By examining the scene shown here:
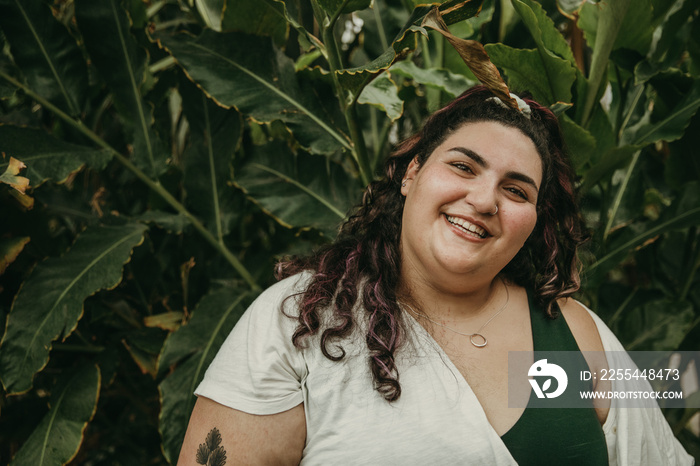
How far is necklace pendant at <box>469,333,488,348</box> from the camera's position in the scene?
1.09 metres

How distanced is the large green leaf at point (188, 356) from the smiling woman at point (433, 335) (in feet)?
0.95

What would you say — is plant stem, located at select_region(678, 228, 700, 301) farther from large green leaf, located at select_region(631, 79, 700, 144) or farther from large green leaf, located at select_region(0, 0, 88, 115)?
large green leaf, located at select_region(0, 0, 88, 115)

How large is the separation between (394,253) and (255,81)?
0.55 metres

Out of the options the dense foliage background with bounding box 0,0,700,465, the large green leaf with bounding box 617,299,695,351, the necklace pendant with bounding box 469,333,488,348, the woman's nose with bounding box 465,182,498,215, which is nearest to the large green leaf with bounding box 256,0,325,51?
the dense foliage background with bounding box 0,0,700,465

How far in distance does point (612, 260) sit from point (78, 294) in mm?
1334

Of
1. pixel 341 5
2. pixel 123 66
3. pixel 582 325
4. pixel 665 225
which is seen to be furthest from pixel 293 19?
pixel 665 225

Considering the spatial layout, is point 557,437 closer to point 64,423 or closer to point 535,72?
point 535,72

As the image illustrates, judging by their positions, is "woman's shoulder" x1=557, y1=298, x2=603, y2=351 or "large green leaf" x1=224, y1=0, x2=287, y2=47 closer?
"woman's shoulder" x1=557, y1=298, x2=603, y2=351

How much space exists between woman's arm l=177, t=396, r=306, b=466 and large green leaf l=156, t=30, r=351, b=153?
2.15ft

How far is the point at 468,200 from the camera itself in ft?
3.28

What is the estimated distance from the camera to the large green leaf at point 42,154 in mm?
1256

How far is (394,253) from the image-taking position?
3.74 ft

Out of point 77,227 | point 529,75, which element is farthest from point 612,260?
point 77,227

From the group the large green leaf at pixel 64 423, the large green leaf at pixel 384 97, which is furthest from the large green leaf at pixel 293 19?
the large green leaf at pixel 64 423
